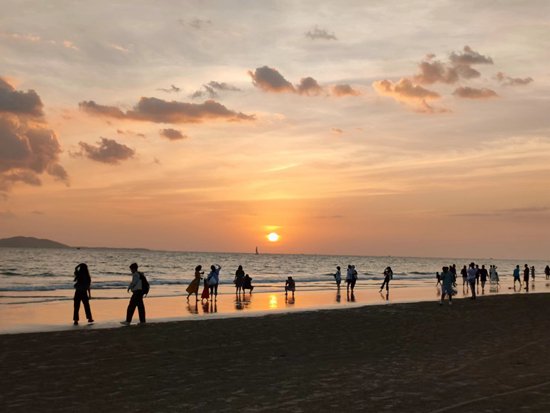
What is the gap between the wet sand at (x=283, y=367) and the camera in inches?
400

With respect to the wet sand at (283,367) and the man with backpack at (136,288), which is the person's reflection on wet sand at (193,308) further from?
the man with backpack at (136,288)

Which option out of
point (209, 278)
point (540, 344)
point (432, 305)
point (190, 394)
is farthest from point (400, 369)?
point (209, 278)

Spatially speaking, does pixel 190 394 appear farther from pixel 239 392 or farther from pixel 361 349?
pixel 361 349

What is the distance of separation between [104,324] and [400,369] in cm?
1256

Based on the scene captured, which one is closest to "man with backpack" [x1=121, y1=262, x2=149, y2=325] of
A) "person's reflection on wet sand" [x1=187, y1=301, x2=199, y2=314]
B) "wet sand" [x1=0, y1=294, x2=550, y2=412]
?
"wet sand" [x1=0, y1=294, x2=550, y2=412]

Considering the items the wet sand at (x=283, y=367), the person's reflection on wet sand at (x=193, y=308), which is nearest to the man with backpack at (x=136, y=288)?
the wet sand at (x=283, y=367)

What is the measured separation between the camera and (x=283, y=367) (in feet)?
44.3

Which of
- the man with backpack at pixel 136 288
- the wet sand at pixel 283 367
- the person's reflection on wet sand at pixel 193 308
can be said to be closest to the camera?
the wet sand at pixel 283 367

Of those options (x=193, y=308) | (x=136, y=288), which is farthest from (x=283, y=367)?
(x=193, y=308)

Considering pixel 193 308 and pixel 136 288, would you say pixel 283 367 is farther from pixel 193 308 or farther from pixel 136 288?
pixel 193 308

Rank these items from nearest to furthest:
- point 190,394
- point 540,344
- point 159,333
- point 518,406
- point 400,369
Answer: point 518,406
point 190,394
point 400,369
point 540,344
point 159,333

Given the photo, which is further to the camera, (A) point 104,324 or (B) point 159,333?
(A) point 104,324

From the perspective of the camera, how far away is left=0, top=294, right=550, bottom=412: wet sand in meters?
10.2

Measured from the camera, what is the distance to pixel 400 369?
1332 centimetres
